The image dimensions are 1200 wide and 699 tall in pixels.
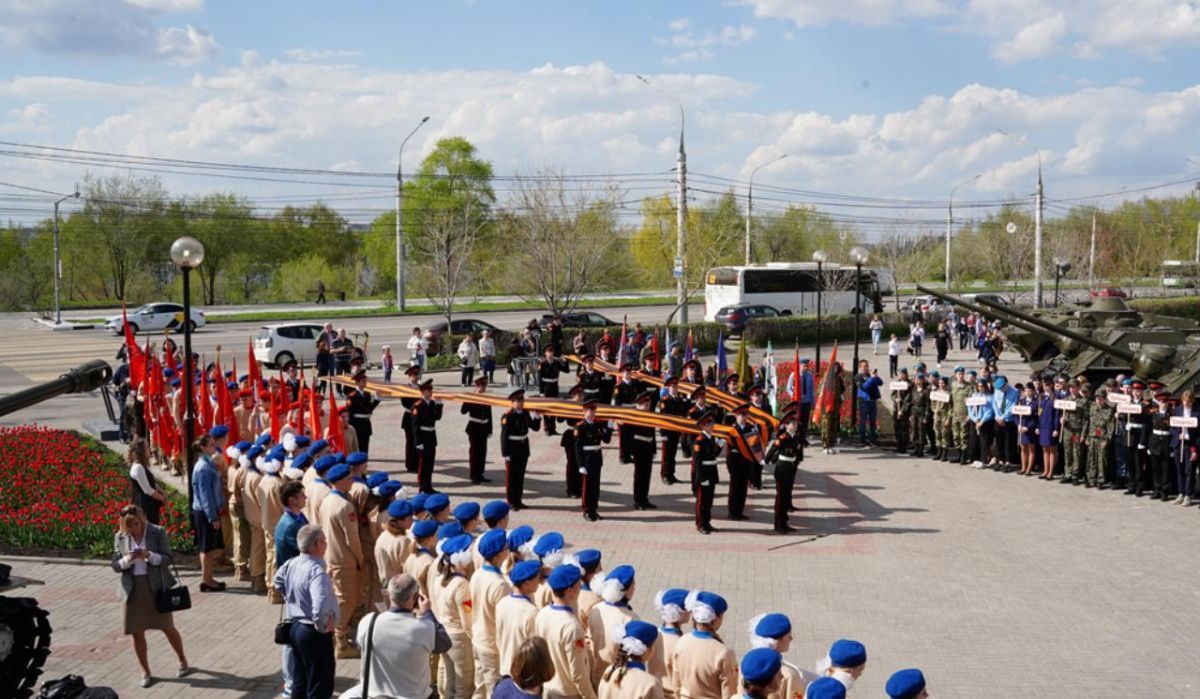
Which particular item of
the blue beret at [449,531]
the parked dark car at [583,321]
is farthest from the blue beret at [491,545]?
the parked dark car at [583,321]

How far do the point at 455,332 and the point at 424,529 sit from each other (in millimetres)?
25264

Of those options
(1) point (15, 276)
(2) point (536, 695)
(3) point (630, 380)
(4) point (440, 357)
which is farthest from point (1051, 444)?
(1) point (15, 276)

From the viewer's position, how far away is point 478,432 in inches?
631

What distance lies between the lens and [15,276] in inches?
2237

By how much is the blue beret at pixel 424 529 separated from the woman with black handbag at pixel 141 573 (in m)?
2.19

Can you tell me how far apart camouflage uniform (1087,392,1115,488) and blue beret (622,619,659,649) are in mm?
12610

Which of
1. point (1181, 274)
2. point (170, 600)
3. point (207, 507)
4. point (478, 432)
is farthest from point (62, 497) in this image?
point (1181, 274)

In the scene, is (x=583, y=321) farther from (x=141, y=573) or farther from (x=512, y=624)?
(x=512, y=624)

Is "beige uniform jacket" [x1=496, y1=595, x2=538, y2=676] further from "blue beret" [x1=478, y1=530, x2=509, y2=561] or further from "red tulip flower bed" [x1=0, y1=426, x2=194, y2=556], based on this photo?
"red tulip flower bed" [x1=0, y1=426, x2=194, y2=556]

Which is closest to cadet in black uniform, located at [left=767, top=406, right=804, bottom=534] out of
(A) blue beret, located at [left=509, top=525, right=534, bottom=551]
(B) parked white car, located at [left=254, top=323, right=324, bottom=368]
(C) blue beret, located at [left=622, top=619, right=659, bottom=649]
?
(A) blue beret, located at [left=509, top=525, right=534, bottom=551]

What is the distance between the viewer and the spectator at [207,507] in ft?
35.4

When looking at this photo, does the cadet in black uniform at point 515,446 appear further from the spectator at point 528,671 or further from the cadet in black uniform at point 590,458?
the spectator at point 528,671

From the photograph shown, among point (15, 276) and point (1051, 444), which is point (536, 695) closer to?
point (1051, 444)

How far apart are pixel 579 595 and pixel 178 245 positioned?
766 centimetres
